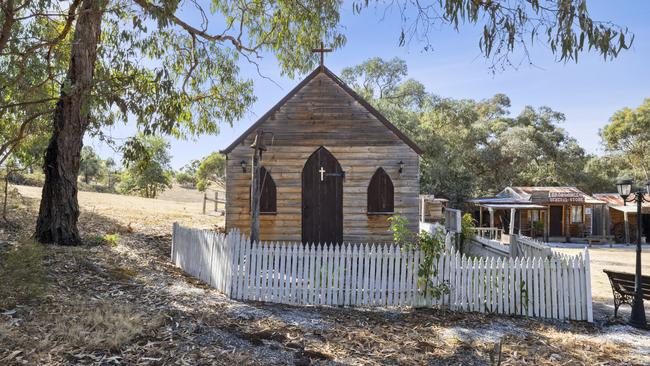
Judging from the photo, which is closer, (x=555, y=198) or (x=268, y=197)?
(x=268, y=197)

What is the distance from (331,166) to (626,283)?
8195 millimetres

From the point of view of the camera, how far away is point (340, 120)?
1368 centimetres

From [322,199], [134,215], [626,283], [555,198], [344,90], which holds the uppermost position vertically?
[344,90]

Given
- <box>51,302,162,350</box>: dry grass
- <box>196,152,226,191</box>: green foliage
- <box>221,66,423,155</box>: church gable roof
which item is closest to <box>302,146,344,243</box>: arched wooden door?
<box>221,66,423,155</box>: church gable roof

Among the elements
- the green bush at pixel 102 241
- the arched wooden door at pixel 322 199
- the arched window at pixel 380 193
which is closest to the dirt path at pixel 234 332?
the green bush at pixel 102 241

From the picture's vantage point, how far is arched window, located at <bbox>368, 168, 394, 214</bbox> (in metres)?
13.7

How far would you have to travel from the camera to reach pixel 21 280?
6527mm

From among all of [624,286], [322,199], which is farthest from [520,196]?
[624,286]

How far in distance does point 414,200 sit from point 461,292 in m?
5.19

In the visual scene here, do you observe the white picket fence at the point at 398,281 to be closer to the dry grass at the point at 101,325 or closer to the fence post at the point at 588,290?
the fence post at the point at 588,290

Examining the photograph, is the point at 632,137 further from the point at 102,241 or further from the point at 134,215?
the point at 102,241

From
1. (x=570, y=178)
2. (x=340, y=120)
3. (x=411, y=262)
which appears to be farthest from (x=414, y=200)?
(x=570, y=178)

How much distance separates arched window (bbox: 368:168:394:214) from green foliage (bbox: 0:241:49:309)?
9182 mm

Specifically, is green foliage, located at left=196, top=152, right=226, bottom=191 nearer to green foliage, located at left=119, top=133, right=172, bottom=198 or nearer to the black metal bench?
green foliage, located at left=119, top=133, right=172, bottom=198
